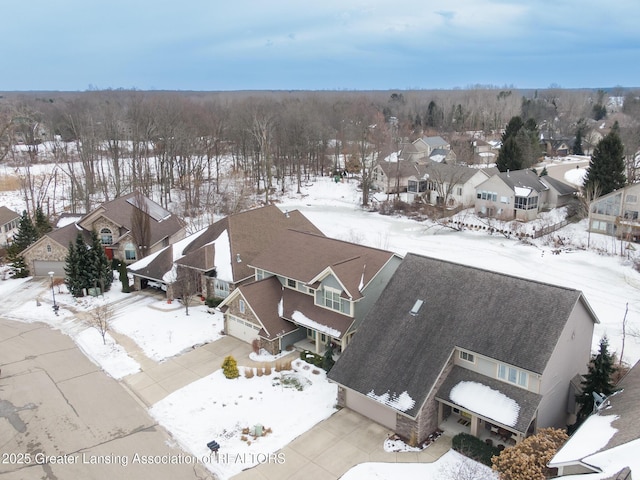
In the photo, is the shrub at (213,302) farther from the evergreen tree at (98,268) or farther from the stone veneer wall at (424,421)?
the stone veneer wall at (424,421)

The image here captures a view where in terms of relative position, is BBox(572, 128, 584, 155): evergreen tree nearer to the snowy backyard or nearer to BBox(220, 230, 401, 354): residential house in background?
the snowy backyard

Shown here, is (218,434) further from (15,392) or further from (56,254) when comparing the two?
(56,254)

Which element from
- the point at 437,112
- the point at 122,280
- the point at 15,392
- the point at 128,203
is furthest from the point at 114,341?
the point at 437,112

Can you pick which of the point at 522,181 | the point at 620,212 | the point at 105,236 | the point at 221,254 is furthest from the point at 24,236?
the point at 620,212

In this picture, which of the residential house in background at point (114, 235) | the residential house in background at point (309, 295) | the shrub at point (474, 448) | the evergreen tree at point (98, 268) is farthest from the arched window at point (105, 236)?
the shrub at point (474, 448)

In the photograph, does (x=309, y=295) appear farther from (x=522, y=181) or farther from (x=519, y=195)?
(x=522, y=181)
